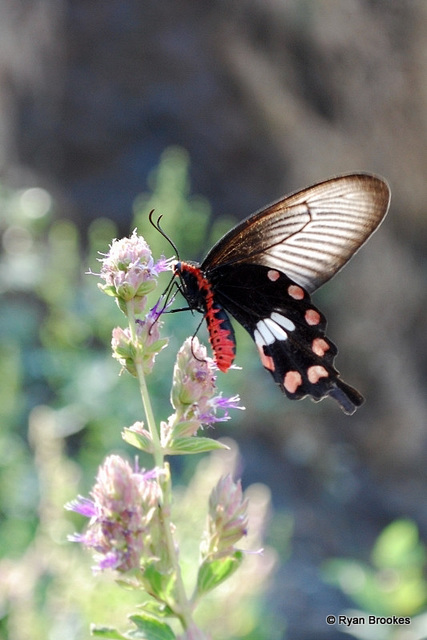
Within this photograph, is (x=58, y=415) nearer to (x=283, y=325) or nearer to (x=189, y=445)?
(x=283, y=325)

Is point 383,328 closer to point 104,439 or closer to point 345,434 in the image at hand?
point 345,434

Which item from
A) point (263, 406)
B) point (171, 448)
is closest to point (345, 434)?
point (263, 406)

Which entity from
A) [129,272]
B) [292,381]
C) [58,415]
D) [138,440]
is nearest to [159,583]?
[138,440]

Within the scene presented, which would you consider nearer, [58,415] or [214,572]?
[214,572]

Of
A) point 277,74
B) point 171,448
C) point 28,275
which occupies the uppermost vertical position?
point 277,74

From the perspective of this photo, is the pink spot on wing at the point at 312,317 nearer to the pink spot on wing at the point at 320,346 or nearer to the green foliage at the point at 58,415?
the pink spot on wing at the point at 320,346

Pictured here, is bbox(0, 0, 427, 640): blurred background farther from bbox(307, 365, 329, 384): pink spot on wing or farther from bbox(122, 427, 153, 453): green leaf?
bbox(122, 427, 153, 453): green leaf

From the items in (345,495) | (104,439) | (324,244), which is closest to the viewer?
(324,244)

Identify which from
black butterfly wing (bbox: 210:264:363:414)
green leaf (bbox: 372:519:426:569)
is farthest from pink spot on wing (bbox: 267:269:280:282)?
green leaf (bbox: 372:519:426:569)
